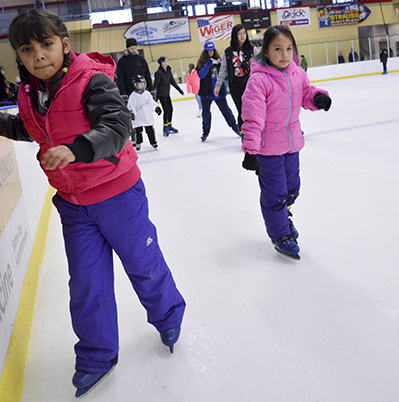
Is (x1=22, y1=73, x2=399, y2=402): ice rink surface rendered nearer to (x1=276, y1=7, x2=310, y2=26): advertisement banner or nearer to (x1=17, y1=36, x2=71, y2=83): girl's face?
(x1=17, y1=36, x2=71, y2=83): girl's face

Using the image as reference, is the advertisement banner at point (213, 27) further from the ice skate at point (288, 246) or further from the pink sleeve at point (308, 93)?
the ice skate at point (288, 246)

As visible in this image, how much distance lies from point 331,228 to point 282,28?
3.20 ft

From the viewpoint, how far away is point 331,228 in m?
2.13

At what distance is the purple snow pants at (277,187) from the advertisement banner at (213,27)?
16601 millimetres

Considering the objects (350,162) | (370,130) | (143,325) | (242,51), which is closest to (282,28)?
(143,325)

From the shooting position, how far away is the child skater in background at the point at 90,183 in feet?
3.26

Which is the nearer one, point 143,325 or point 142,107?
point 143,325

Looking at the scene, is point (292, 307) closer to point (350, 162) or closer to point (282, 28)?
point (282, 28)

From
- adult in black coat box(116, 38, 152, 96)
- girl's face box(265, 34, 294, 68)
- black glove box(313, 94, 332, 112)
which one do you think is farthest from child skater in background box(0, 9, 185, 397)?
adult in black coat box(116, 38, 152, 96)

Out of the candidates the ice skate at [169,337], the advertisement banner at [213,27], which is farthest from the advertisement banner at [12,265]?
the advertisement banner at [213,27]

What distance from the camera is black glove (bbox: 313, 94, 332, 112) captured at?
176cm

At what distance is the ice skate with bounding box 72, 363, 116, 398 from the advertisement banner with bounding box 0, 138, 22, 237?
52 centimetres

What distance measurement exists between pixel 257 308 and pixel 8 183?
1.04 meters

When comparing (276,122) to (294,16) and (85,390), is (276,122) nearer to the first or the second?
(85,390)
